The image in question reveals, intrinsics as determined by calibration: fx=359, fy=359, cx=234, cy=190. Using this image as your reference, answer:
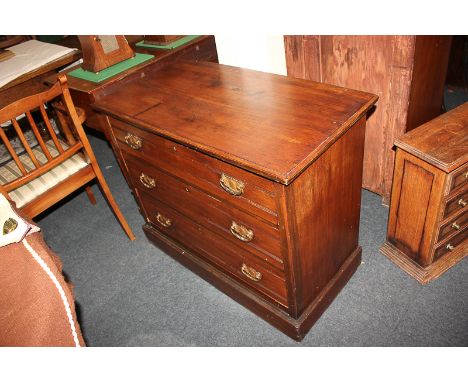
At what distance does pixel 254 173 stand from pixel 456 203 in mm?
1117

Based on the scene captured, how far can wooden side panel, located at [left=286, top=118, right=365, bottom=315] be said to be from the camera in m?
1.34

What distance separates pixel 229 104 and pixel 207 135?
0.24 meters

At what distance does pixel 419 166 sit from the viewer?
1662 mm

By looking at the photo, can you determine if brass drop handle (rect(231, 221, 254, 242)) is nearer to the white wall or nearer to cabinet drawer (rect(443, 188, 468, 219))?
cabinet drawer (rect(443, 188, 468, 219))

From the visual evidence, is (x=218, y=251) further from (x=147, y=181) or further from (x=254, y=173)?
(x=254, y=173)

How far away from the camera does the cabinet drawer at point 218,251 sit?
64.5 inches

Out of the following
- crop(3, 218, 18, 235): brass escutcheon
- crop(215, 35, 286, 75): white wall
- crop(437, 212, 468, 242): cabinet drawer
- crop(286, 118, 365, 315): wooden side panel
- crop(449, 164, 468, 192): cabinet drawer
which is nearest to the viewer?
crop(3, 218, 18, 235): brass escutcheon

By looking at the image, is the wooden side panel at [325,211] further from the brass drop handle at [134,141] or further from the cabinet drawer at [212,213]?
the brass drop handle at [134,141]

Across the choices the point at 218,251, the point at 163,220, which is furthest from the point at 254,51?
the point at 218,251

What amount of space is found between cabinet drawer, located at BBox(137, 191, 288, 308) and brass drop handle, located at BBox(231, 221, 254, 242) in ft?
0.41

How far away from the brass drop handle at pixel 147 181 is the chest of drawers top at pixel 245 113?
372 millimetres

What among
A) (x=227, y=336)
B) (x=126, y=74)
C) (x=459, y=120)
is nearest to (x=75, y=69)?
(x=126, y=74)

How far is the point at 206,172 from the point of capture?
1.46 m

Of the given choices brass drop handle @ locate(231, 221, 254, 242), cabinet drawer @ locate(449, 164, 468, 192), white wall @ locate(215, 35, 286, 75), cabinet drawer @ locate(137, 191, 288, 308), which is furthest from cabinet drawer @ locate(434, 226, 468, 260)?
white wall @ locate(215, 35, 286, 75)
